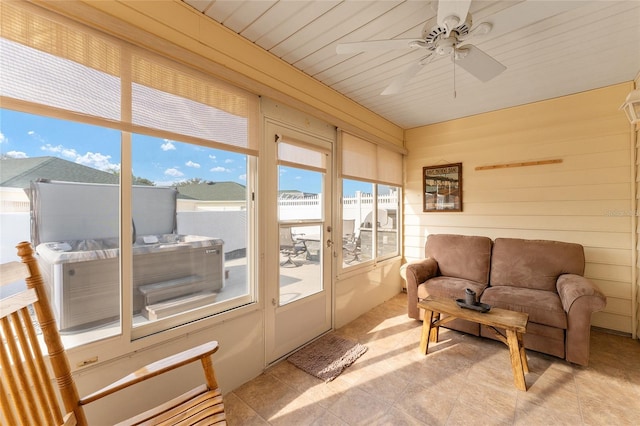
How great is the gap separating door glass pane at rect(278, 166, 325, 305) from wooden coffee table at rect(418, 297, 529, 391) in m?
1.10

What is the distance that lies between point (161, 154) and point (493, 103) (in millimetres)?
3636

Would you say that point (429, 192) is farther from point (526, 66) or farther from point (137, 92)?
point (137, 92)

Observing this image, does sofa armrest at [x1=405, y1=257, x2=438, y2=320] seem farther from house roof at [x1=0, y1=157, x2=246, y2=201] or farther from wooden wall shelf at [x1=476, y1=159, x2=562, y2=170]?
house roof at [x1=0, y1=157, x2=246, y2=201]

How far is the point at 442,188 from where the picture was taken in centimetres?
381

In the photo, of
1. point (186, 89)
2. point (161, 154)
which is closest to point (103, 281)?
point (161, 154)

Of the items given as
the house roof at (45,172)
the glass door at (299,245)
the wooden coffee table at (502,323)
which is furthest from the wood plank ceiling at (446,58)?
the wooden coffee table at (502,323)

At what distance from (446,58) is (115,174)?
2.65 meters

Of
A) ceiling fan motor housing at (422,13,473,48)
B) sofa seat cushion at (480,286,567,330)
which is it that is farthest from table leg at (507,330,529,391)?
ceiling fan motor housing at (422,13,473,48)

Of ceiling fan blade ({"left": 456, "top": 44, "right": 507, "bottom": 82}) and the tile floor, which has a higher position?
ceiling fan blade ({"left": 456, "top": 44, "right": 507, "bottom": 82})

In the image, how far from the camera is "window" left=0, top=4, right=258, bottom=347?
1206mm

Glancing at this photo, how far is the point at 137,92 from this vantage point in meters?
1.47

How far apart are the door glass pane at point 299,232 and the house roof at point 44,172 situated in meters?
1.29

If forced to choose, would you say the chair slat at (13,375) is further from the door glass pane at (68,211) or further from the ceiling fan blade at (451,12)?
the ceiling fan blade at (451,12)

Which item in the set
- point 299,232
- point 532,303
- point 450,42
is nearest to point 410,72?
point 450,42
